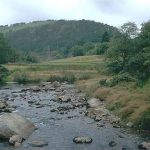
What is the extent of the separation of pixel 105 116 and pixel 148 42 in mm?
33480

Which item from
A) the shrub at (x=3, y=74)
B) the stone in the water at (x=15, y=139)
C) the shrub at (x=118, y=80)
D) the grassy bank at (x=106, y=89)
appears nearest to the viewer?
the stone in the water at (x=15, y=139)

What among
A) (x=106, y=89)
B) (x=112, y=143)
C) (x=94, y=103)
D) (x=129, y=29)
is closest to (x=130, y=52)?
(x=129, y=29)

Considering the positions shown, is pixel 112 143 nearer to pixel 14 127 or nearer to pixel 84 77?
pixel 14 127

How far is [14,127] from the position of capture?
4044 cm

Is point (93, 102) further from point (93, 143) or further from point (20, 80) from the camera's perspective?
point (20, 80)

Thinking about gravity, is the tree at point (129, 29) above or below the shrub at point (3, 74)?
above

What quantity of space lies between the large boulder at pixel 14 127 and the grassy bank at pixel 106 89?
39.9 ft

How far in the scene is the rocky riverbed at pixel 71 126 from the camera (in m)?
37.8

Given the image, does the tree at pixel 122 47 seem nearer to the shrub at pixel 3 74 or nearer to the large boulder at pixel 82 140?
the shrub at pixel 3 74

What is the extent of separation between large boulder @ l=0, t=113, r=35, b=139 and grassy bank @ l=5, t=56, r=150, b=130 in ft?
39.9

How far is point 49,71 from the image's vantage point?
12481 cm

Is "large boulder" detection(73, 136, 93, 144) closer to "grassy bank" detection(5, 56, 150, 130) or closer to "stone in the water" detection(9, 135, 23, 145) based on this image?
"stone in the water" detection(9, 135, 23, 145)

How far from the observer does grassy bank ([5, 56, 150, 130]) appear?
155 ft

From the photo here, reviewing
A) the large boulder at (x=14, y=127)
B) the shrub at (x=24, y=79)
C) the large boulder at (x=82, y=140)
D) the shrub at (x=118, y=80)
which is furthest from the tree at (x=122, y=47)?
the large boulder at (x=82, y=140)
